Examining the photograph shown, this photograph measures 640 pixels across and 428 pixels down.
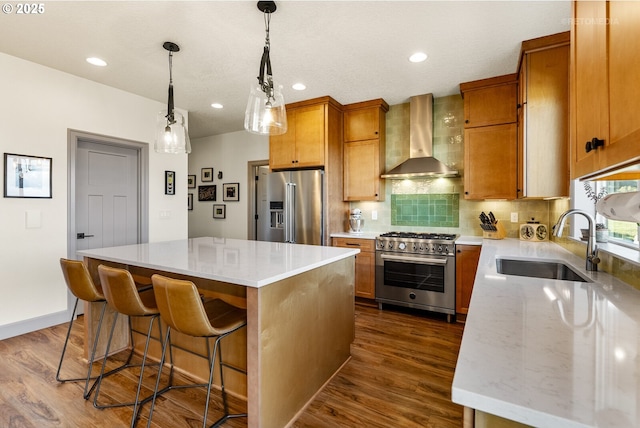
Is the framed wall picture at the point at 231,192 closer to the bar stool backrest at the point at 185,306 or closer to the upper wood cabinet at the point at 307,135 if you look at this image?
the upper wood cabinet at the point at 307,135

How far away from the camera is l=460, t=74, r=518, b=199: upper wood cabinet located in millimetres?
3186

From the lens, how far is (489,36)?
2469 millimetres

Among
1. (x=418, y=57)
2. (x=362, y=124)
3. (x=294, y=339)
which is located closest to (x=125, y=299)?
(x=294, y=339)

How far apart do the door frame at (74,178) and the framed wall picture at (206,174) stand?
1.94 m

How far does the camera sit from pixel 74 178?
3258mm

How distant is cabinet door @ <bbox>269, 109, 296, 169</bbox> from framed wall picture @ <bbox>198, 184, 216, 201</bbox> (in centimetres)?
202

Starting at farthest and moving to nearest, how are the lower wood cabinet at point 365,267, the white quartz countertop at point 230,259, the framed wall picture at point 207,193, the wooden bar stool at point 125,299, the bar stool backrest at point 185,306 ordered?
the framed wall picture at point 207,193, the lower wood cabinet at point 365,267, the wooden bar stool at point 125,299, the white quartz countertop at point 230,259, the bar stool backrest at point 185,306

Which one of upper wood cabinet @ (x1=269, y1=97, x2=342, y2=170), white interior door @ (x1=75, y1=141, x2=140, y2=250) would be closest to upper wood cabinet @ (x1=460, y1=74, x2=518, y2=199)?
upper wood cabinet @ (x1=269, y1=97, x2=342, y2=170)

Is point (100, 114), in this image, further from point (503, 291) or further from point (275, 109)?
point (503, 291)

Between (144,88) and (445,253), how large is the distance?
3900mm

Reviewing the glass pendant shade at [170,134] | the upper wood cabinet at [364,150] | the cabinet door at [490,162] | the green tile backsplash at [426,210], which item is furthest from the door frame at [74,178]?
the cabinet door at [490,162]

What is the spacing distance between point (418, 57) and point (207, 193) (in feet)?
14.8

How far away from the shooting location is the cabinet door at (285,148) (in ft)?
13.5

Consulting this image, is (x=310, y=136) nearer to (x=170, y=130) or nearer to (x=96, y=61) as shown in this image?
(x=170, y=130)
